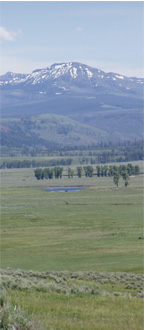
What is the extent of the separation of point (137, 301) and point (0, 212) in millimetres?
82136

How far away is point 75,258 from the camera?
45125mm

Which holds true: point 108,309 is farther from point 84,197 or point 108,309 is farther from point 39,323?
point 84,197

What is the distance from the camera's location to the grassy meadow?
1648cm

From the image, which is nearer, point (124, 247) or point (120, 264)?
point (120, 264)

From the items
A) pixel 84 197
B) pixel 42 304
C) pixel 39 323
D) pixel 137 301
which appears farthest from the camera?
pixel 84 197

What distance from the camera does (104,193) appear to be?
139m

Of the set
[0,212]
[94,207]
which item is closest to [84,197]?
[94,207]

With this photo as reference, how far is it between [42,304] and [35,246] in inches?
1477

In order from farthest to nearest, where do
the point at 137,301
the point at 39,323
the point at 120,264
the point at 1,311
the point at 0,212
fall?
the point at 0,212
the point at 120,264
the point at 137,301
the point at 39,323
the point at 1,311

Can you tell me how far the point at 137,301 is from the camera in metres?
19.9

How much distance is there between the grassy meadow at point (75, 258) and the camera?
54.1ft

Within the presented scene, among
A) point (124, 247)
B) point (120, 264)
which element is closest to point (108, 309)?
point (120, 264)

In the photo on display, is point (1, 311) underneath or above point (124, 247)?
above

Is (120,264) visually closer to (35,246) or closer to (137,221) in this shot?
(35,246)
